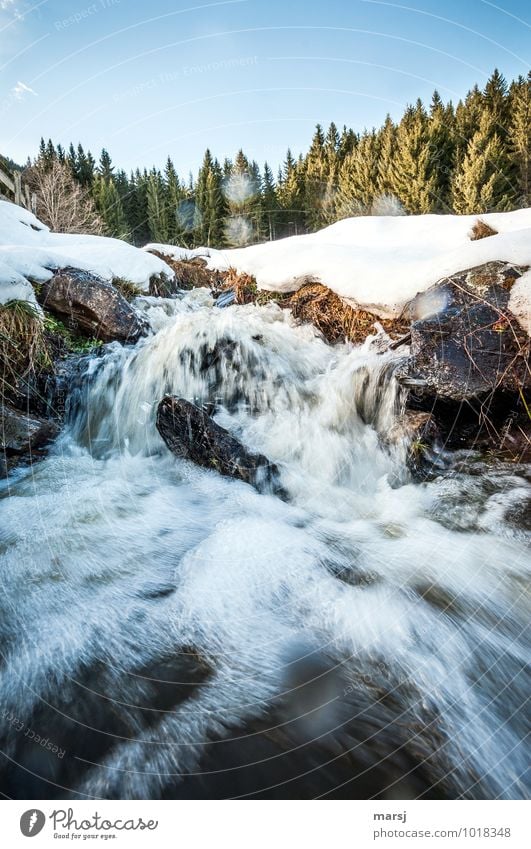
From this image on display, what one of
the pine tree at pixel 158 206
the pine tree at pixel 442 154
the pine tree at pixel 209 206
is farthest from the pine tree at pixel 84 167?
the pine tree at pixel 442 154

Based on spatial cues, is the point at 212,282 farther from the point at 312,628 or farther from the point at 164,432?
the point at 312,628

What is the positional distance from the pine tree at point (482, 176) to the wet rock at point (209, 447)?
23.3 meters

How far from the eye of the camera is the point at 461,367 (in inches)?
128

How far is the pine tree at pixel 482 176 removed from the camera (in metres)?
19.8

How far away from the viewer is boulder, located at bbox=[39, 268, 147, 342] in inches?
198

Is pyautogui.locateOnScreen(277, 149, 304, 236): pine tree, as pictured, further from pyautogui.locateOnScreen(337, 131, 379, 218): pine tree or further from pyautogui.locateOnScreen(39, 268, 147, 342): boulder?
pyautogui.locateOnScreen(39, 268, 147, 342): boulder

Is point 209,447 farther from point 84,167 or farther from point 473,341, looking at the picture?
point 84,167

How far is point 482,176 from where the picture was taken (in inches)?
822

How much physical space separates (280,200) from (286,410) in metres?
38.3

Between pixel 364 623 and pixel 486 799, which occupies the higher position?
pixel 364 623

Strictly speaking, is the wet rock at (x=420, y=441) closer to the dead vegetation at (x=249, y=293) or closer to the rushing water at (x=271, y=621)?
the rushing water at (x=271, y=621)

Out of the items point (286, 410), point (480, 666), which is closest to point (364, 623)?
point (480, 666)

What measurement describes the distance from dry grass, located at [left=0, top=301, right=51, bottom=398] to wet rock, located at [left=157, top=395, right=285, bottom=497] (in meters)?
1.63
